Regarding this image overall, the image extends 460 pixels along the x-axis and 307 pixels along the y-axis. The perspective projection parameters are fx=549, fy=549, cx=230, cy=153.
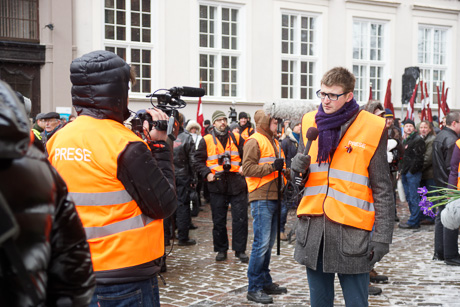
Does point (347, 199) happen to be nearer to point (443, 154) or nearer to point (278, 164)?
point (278, 164)

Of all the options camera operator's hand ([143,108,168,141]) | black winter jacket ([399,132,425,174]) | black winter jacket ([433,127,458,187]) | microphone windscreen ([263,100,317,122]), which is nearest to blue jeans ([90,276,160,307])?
camera operator's hand ([143,108,168,141])

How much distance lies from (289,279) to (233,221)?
1367mm

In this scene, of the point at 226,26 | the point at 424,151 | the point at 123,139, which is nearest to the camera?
the point at 123,139

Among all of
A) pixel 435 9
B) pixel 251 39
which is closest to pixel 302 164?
pixel 251 39

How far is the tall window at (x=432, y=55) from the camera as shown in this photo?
2177 centimetres

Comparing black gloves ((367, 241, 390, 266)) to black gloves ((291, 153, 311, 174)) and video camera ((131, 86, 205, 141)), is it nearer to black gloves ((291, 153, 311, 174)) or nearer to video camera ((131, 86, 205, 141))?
black gloves ((291, 153, 311, 174))

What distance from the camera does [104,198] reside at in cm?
259

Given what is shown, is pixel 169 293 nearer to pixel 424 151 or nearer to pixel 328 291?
pixel 328 291

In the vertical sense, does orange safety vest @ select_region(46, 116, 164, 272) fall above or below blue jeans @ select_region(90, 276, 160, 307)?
above

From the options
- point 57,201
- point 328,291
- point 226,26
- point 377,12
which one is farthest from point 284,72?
point 57,201

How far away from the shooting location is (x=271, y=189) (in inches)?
237

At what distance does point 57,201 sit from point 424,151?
9.85 m

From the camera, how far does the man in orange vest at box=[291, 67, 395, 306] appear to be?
11.4 feet

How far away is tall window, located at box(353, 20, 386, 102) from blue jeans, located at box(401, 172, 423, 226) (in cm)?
1058
